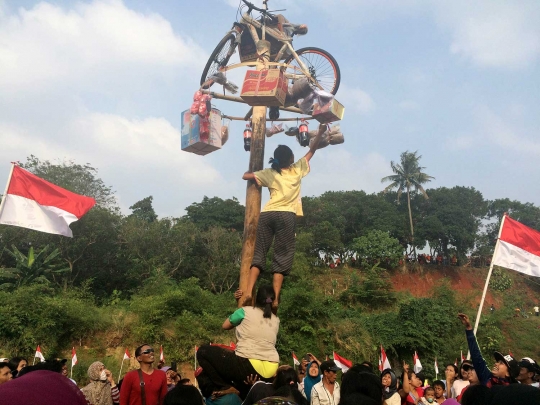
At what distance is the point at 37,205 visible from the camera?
28.0 feet

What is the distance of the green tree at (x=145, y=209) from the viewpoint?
1469 inches

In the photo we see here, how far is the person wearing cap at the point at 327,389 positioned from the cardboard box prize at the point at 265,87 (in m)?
3.65

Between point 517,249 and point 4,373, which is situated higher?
point 517,249

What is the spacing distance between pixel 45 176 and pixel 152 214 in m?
11.9

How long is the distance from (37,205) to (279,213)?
4.94 m

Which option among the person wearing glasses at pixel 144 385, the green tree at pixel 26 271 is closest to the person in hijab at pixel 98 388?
the person wearing glasses at pixel 144 385

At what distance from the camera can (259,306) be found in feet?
14.3

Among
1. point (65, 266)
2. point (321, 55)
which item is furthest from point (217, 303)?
point (321, 55)

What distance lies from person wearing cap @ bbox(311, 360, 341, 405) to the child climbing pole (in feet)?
3.52

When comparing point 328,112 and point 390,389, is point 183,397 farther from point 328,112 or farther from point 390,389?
point 328,112

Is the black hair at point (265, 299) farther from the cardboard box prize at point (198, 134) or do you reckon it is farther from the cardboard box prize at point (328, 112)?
the cardboard box prize at point (198, 134)

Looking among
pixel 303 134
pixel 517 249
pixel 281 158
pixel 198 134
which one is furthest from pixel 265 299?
Answer: pixel 517 249

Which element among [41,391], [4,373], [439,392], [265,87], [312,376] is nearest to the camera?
[41,391]

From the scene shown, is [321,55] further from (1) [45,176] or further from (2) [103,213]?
(1) [45,176]
